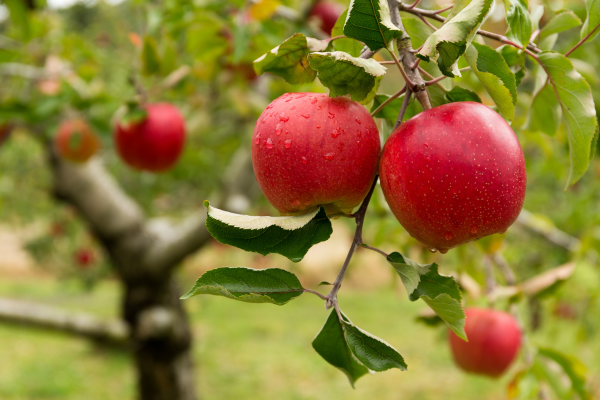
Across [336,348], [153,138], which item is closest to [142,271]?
[153,138]

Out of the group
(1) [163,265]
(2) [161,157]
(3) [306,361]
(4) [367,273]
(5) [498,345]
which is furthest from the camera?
(4) [367,273]

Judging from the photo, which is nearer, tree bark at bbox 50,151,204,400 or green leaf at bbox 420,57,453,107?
green leaf at bbox 420,57,453,107

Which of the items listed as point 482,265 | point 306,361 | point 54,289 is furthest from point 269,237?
point 54,289

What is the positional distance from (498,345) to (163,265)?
144 centimetres

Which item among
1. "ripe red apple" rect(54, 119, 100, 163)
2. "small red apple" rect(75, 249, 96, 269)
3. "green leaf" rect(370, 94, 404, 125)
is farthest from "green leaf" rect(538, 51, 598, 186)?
"small red apple" rect(75, 249, 96, 269)

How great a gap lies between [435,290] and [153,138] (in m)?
1.07

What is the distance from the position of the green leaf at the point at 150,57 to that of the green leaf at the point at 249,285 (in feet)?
2.79

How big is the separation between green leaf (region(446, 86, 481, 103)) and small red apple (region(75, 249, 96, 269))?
11.8ft

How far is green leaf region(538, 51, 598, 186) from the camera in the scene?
440mm

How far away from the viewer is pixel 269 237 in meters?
0.42

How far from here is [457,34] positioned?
348 mm

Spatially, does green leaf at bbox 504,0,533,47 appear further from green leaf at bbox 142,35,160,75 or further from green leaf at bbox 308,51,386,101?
green leaf at bbox 142,35,160,75

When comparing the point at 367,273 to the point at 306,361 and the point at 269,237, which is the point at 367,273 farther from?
the point at 269,237

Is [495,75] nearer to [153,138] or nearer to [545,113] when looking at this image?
[545,113]
